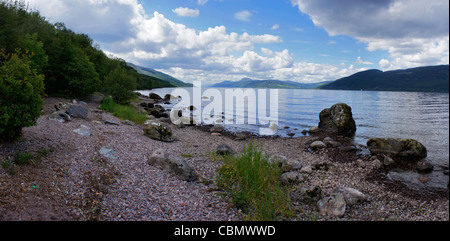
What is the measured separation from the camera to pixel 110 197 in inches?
279

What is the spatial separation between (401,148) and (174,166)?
15192mm

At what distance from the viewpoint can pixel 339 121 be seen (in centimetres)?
2591

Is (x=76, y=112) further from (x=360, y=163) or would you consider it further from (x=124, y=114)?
(x=360, y=163)

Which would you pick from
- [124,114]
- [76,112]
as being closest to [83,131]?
[76,112]

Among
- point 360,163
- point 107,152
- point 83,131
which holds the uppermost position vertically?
point 83,131

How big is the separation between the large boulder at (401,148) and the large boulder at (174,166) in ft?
46.1

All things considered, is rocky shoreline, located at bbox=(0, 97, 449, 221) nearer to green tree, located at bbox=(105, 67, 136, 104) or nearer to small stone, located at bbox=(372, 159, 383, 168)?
small stone, located at bbox=(372, 159, 383, 168)

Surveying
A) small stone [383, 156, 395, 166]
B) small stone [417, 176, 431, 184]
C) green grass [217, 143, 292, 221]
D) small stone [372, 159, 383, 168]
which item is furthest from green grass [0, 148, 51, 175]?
small stone [383, 156, 395, 166]

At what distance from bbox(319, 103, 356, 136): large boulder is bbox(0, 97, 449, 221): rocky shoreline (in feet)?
42.0

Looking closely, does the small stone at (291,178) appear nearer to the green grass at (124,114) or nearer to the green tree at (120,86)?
the green grass at (124,114)

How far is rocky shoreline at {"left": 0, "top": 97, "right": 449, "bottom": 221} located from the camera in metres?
6.19

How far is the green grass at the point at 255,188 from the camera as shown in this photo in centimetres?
726

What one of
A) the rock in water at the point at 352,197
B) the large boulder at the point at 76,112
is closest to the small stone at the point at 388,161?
the rock in water at the point at 352,197

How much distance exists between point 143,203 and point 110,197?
1.00 meters
